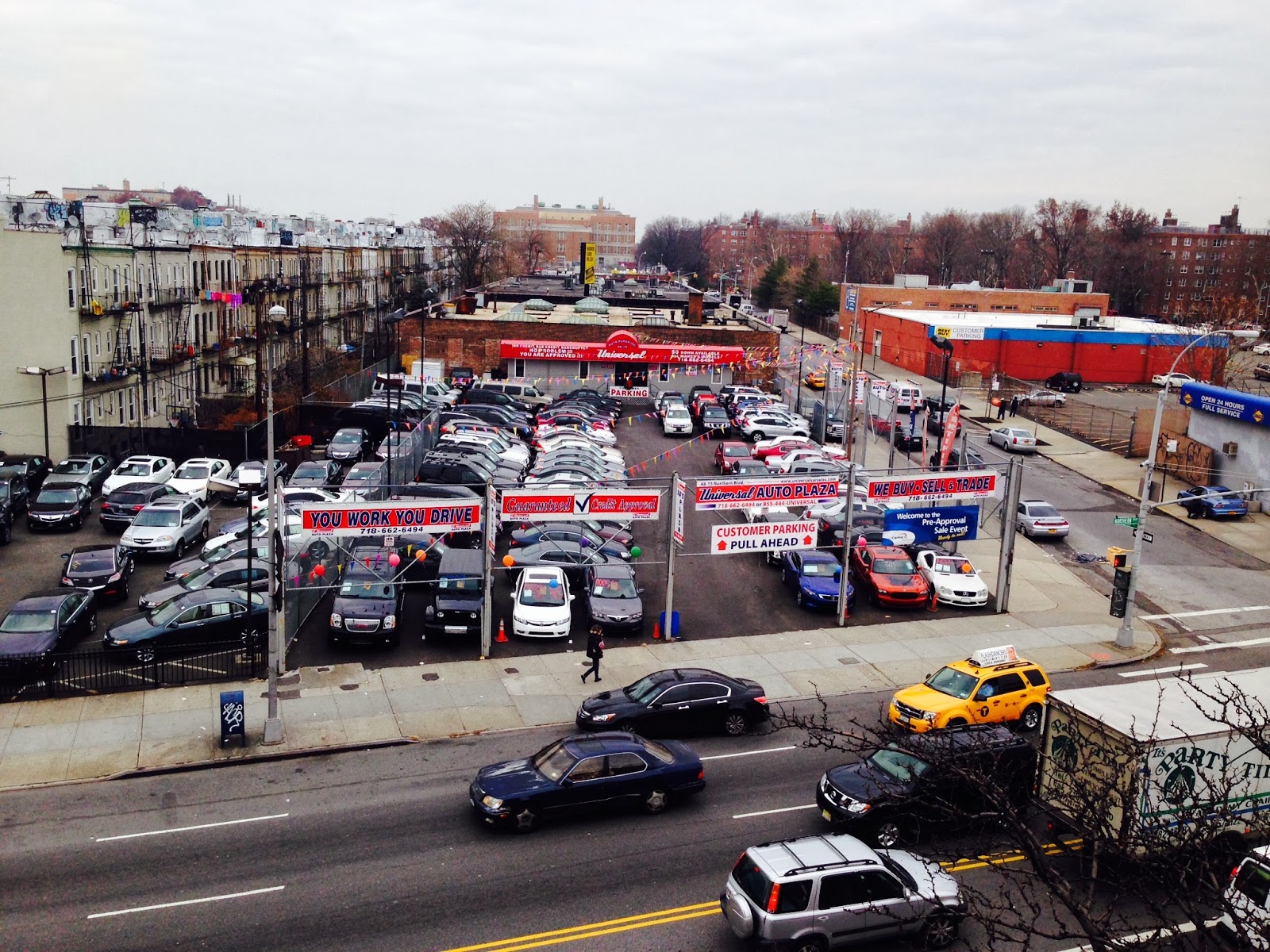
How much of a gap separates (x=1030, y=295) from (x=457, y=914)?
85.7 meters

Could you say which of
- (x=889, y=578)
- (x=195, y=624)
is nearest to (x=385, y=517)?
(x=195, y=624)

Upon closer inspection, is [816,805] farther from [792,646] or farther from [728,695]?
[792,646]

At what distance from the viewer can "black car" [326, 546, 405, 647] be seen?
79.3 feet

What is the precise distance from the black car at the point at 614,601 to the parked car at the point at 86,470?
18616 mm

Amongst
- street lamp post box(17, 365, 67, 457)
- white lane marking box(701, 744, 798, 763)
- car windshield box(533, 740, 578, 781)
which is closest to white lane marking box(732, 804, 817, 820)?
white lane marking box(701, 744, 798, 763)

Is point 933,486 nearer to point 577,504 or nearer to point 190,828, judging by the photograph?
point 577,504

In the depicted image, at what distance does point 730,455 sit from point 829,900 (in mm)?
31242

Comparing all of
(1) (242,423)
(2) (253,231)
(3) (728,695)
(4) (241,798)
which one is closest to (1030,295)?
(2) (253,231)

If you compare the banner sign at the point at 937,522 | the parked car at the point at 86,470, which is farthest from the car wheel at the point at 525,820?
the parked car at the point at 86,470

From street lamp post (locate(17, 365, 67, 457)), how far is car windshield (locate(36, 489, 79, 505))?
785cm

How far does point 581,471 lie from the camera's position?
3716cm

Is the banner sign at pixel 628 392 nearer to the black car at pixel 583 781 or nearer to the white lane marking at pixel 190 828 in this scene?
the black car at pixel 583 781

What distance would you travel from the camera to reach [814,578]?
2870 centimetres

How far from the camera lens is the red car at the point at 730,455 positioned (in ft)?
141
